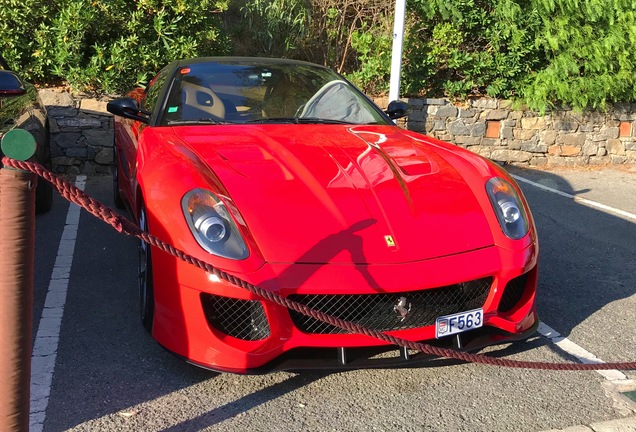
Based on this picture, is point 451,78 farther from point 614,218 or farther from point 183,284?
point 183,284

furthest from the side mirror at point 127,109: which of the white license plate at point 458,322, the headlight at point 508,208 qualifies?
the white license plate at point 458,322

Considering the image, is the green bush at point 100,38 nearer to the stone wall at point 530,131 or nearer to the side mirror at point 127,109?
the stone wall at point 530,131

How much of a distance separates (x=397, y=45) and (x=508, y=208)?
5.09 meters

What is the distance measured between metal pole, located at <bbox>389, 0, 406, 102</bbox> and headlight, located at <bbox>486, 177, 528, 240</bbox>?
475 cm

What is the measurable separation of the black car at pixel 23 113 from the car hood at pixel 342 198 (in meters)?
1.11

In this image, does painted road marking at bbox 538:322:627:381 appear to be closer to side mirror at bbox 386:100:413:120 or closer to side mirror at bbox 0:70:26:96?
side mirror at bbox 386:100:413:120

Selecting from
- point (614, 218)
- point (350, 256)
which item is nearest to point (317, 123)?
point (350, 256)

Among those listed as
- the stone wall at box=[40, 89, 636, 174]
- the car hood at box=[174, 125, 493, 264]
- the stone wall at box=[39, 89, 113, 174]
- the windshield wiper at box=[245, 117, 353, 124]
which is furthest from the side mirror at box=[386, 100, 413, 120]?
the stone wall at box=[40, 89, 636, 174]

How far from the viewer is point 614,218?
256 inches

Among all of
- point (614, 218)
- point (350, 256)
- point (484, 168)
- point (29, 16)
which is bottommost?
point (614, 218)

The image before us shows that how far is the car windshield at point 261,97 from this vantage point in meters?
4.26

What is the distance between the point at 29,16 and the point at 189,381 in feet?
19.1

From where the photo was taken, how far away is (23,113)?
467 cm

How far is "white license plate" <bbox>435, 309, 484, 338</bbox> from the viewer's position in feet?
9.66
